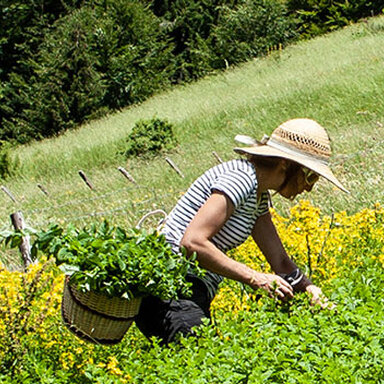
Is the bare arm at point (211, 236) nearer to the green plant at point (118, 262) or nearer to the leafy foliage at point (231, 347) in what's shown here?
the green plant at point (118, 262)

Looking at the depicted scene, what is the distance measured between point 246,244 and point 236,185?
216 cm

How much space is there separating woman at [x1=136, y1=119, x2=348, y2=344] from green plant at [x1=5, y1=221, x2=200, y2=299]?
0.40 feet

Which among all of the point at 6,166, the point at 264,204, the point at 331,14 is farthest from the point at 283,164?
the point at 331,14

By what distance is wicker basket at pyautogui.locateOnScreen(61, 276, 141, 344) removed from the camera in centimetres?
336

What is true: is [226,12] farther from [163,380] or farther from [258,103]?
[163,380]

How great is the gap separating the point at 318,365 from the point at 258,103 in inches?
577

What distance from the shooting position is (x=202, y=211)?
3.43 metres

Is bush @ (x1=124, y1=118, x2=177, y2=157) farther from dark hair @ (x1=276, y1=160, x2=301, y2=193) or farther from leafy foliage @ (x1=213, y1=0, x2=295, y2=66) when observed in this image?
dark hair @ (x1=276, y1=160, x2=301, y2=193)

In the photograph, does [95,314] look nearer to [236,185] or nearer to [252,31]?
[236,185]

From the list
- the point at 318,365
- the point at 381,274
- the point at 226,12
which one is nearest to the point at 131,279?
→ the point at 318,365

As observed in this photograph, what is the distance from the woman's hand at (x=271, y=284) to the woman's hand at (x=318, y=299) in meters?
0.17

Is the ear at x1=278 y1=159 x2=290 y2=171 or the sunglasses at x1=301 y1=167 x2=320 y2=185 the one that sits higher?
the ear at x1=278 y1=159 x2=290 y2=171

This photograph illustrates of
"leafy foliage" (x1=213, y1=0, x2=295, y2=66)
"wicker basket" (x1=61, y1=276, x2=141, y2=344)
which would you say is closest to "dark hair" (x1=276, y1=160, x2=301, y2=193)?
"wicker basket" (x1=61, y1=276, x2=141, y2=344)

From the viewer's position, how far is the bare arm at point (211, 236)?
3.41 meters
